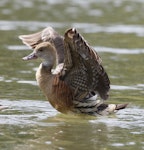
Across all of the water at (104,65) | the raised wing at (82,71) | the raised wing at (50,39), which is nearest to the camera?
the water at (104,65)

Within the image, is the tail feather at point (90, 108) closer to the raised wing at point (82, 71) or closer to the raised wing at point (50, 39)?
the raised wing at point (82, 71)

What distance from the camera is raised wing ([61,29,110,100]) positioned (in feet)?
40.6

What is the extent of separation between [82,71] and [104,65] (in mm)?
4420

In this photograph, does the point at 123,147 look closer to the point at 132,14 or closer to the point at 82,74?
the point at 82,74

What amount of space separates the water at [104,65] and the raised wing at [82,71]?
0.49 metres

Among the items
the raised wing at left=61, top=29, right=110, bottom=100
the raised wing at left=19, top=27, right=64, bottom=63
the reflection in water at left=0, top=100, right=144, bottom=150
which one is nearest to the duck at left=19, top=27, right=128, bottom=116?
the raised wing at left=61, top=29, right=110, bottom=100

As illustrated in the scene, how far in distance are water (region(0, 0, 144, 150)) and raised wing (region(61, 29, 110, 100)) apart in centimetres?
49

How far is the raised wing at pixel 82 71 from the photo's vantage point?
12375 mm

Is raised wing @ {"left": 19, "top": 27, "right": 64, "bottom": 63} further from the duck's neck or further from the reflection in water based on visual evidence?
the reflection in water

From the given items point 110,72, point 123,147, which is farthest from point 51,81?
point 110,72

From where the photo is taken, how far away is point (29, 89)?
15.2m

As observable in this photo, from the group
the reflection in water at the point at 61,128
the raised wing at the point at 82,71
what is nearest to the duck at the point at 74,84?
the raised wing at the point at 82,71

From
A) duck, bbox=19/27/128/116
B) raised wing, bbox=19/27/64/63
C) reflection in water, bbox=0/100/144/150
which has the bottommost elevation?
reflection in water, bbox=0/100/144/150

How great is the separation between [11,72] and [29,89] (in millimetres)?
1523
